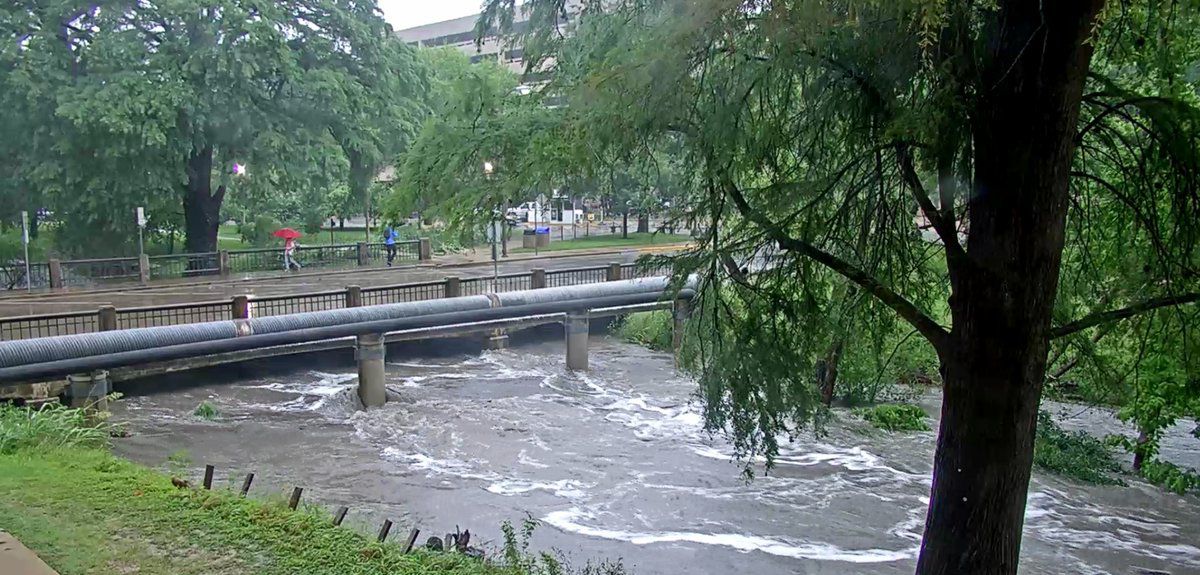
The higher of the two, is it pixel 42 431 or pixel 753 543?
pixel 42 431

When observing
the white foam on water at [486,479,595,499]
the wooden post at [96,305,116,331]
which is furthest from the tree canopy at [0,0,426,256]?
the white foam on water at [486,479,595,499]

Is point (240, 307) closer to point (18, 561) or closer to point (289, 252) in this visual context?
point (18, 561)

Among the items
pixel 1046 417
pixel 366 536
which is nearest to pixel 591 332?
pixel 1046 417

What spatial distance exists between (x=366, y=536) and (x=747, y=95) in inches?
211

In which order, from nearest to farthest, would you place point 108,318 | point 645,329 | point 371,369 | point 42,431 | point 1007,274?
point 1007,274 → point 42,431 → point 108,318 → point 371,369 → point 645,329

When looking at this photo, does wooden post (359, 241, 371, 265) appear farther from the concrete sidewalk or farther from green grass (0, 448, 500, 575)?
the concrete sidewalk

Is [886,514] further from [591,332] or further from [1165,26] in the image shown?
[591,332]

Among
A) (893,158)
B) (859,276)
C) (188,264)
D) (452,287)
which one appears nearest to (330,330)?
(452,287)

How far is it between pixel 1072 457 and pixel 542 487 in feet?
32.5

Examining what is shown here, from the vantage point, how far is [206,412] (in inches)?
811

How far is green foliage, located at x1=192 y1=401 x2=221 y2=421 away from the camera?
20.5 meters

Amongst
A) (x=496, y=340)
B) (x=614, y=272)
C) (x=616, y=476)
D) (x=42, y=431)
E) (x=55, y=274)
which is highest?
(x=614, y=272)

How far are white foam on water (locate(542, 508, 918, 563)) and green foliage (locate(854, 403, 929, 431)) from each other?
25.1 feet

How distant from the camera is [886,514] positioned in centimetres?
1552
